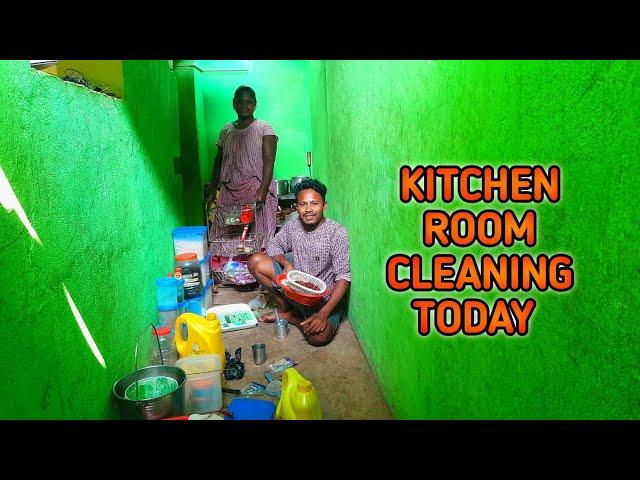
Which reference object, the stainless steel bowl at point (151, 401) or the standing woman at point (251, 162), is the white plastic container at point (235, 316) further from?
the stainless steel bowl at point (151, 401)

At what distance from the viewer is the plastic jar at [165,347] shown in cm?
293

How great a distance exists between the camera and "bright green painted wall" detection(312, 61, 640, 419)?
2.51ft

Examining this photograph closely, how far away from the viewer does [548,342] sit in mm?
980

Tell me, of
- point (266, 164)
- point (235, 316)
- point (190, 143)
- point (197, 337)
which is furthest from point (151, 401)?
point (190, 143)

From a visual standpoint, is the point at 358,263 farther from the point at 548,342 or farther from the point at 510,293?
the point at 548,342

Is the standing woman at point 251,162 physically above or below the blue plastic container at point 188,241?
above

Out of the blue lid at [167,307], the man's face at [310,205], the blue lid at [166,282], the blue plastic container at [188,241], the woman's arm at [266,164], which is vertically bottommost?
the blue lid at [167,307]

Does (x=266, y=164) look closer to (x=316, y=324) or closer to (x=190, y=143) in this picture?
(x=190, y=143)

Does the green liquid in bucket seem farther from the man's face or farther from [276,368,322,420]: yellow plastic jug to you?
the man's face

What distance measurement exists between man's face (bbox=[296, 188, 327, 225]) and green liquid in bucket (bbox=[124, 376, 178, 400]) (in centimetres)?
157

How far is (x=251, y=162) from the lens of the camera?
15.7ft

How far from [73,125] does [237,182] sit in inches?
115

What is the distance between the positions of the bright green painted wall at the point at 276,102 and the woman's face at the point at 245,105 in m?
1.91

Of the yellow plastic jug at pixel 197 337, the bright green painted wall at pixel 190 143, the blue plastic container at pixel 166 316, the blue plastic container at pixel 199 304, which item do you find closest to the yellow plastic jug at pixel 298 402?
the yellow plastic jug at pixel 197 337
